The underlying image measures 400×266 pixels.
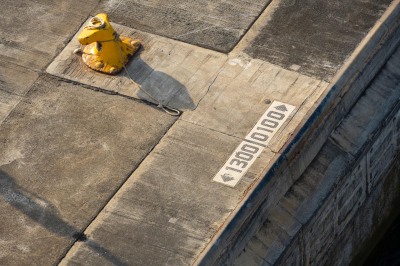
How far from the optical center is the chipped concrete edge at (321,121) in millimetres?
13555

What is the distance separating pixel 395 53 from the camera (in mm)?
16719

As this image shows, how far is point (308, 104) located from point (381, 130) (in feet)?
5.30

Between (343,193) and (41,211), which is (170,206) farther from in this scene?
(343,193)

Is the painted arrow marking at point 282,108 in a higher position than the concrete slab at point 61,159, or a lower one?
higher

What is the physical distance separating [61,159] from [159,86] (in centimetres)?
195

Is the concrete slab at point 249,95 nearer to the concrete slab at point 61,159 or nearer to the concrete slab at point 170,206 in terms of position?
the concrete slab at point 170,206

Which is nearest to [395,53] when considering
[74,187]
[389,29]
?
[389,29]

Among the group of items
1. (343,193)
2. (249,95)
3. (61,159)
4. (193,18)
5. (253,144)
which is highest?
(193,18)

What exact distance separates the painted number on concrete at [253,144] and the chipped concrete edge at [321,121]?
44cm

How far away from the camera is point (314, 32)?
53.8ft

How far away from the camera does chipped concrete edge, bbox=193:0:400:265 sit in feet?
44.5

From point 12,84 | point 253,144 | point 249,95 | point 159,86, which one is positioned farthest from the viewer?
point 12,84

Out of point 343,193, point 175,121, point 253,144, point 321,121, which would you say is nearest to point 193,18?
point 175,121

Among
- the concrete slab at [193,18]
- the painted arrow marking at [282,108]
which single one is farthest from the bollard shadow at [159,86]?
the painted arrow marking at [282,108]
